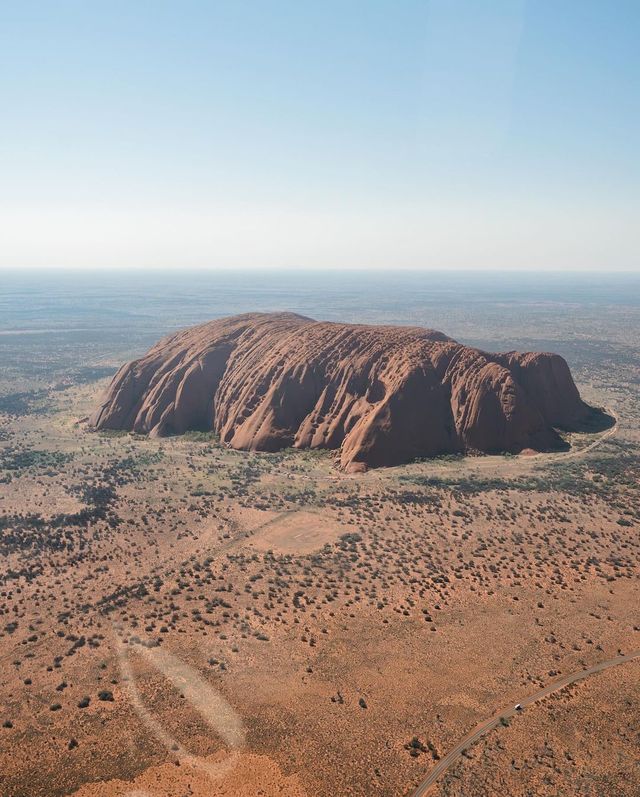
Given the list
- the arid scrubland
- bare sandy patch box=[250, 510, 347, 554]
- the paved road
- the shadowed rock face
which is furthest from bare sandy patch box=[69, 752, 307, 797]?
the shadowed rock face

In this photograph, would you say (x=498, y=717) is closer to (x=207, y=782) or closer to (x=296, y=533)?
(x=207, y=782)

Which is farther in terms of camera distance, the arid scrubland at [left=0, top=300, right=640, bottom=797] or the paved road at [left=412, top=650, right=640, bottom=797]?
the arid scrubland at [left=0, top=300, right=640, bottom=797]

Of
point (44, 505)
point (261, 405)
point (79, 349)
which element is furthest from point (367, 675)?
point (79, 349)

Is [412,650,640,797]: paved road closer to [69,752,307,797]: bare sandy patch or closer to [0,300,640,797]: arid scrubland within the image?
[0,300,640,797]: arid scrubland

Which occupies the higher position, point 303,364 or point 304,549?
point 303,364

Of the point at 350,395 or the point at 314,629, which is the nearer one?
the point at 314,629

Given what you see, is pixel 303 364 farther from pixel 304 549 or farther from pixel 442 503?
pixel 304 549

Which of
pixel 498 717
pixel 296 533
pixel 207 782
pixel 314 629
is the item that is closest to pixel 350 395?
pixel 296 533
